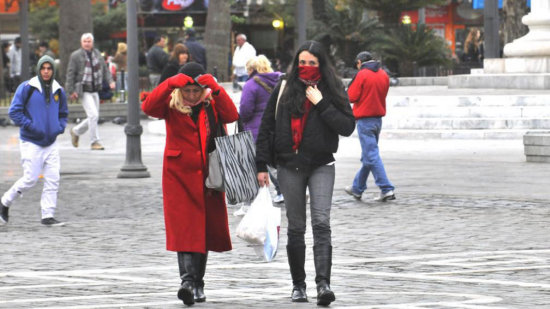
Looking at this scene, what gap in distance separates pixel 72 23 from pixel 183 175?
27.7 m

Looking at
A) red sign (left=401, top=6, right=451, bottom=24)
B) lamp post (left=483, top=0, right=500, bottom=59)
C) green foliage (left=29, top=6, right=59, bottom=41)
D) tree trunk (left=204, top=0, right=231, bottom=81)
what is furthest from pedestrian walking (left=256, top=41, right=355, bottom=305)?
red sign (left=401, top=6, right=451, bottom=24)

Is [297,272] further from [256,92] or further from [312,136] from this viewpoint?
[256,92]

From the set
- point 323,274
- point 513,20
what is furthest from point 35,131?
point 513,20

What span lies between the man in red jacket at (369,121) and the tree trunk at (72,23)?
21.5 m

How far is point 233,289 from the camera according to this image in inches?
372

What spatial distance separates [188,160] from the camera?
29.2ft

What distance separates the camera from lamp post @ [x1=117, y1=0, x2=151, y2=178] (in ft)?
60.1

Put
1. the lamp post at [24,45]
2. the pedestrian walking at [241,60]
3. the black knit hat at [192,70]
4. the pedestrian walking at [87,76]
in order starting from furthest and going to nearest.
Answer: the lamp post at [24,45] → the pedestrian walking at [241,60] → the pedestrian walking at [87,76] → the black knit hat at [192,70]

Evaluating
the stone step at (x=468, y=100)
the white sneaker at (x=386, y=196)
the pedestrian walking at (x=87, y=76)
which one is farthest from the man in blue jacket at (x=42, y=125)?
the stone step at (x=468, y=100)

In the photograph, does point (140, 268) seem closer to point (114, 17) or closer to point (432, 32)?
point (432, 32)

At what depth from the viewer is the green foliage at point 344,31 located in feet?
138

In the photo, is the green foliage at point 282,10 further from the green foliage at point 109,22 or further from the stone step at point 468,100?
the stone step at point 468,100

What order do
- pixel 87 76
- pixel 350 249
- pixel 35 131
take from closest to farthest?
1. pixel 350 249
2. pixel 35 131
3. pixel 87 76

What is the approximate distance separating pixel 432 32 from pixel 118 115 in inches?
467
